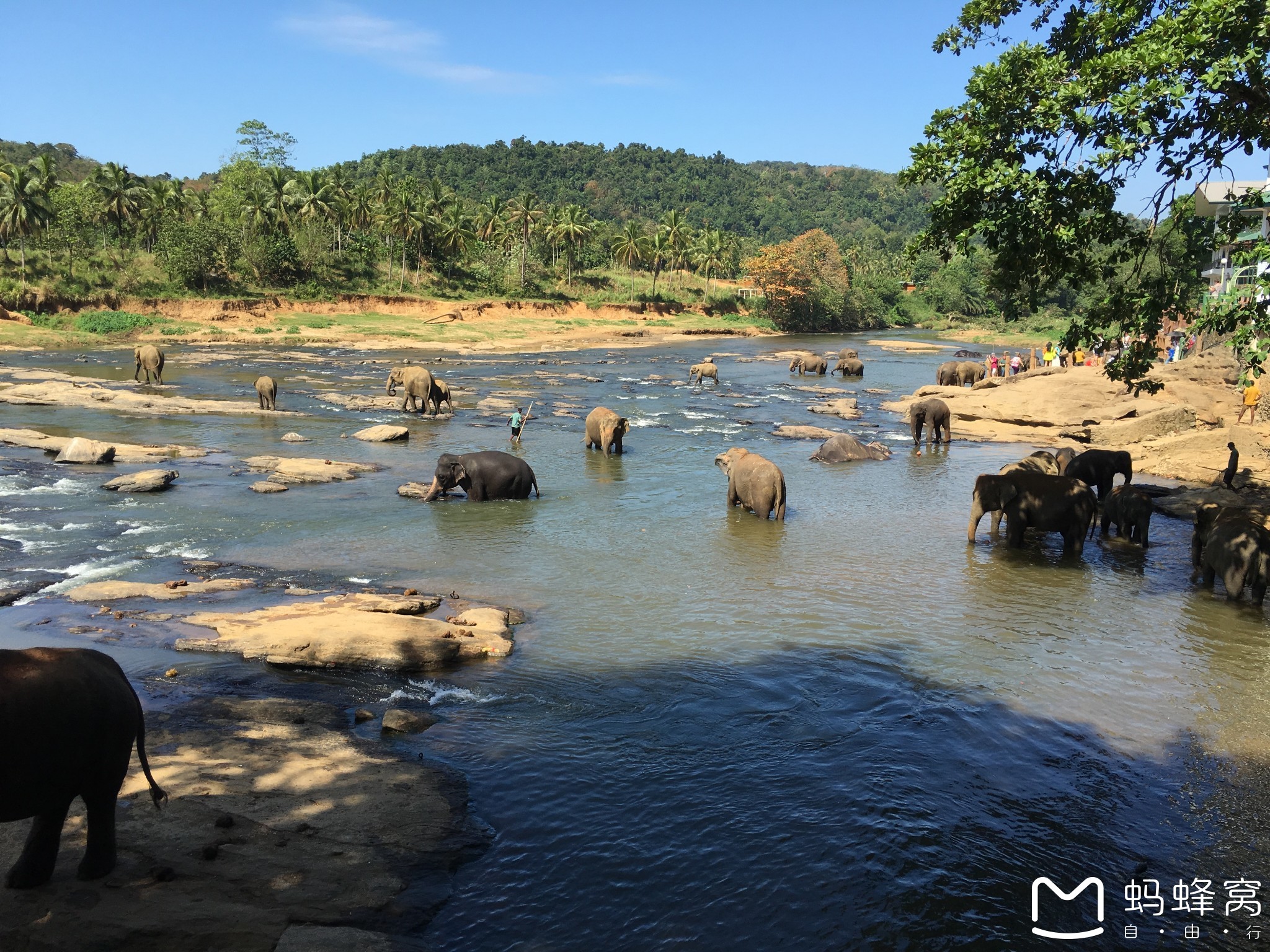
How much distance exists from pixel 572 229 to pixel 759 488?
7641cm

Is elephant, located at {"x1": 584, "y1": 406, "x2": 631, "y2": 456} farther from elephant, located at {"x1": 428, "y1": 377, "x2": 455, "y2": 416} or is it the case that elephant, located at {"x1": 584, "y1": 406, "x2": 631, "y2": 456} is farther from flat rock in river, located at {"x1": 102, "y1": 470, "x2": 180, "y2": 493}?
flat rock in river, located at {"x1": 102, "y1": 470, "x2": 180, "y2": 493}

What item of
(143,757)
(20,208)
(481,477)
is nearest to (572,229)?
(20,208)

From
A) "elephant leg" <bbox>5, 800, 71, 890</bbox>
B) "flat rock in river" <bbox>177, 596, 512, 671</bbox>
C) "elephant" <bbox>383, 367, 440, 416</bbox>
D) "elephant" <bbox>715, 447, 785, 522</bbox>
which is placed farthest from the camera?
"elephant" <bbox>383, 367, 440, 416</bbox>

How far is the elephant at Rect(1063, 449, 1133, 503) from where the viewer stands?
65.1 feet

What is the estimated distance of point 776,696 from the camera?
33.7 feet

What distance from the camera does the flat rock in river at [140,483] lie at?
19.2 meters

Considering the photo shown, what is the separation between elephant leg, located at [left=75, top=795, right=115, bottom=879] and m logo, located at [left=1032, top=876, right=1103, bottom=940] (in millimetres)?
6151

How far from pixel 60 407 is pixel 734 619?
2712cm

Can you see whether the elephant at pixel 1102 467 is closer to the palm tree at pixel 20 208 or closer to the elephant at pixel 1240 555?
the elephant at pixel 1240 555

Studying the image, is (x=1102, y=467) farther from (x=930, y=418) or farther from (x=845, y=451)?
(x=930, y=418)

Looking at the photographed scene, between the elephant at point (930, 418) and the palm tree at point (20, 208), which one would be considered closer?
the elephant at point (930, 418)

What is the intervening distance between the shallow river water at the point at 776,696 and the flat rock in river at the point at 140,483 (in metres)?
0.45

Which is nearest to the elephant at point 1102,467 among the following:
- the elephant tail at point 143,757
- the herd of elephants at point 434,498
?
the herd of elephants at point 434,498

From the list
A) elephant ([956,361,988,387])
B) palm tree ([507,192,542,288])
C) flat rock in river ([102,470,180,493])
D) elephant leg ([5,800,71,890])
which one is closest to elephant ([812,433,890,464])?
flat rock in river ([102,470,180,493])
